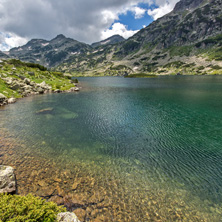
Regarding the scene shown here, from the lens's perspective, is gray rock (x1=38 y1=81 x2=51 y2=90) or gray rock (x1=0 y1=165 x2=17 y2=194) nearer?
gray rock (x1=0 y1=165 x2=17 y2=194)

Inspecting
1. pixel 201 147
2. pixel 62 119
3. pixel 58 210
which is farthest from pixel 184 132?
pixel 62 119

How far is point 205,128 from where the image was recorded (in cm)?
3088

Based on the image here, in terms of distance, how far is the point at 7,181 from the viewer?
532 inches

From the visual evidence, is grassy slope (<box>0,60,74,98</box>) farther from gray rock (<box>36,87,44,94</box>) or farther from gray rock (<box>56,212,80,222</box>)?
gray rock (<box>56,212,80,222</box>)

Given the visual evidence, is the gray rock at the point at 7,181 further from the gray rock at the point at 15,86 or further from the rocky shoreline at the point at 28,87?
the gray rock at the point at 15,86

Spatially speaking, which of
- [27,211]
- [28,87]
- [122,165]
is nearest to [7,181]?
[27,211]

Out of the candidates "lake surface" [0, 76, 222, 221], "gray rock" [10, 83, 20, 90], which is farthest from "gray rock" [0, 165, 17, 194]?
"gray rock" [10, 83, 20, 90]

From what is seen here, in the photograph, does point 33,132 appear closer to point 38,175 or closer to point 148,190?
point 38,175

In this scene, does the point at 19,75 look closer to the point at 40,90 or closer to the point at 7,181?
the point at 40,90

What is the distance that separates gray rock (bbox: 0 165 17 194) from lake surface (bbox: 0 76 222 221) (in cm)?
135

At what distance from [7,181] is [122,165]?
13.1m

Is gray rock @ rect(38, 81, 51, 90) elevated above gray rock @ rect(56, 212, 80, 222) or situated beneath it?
elevated above

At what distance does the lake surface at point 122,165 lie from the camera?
12945 millimetres

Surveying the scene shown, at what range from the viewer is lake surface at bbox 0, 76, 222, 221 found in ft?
42.5
